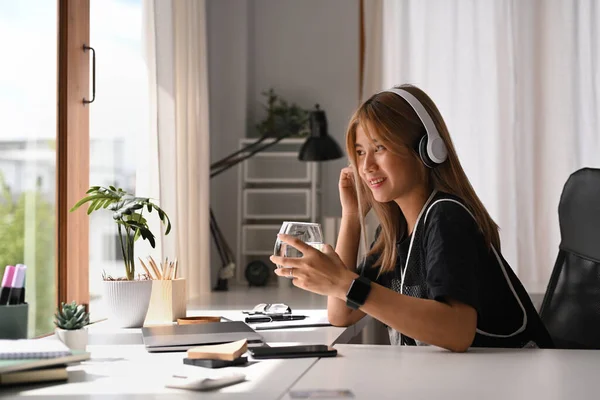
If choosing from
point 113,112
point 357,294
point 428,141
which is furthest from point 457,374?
point 113,112

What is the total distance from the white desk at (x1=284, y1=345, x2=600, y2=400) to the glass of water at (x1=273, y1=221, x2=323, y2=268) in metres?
0.18

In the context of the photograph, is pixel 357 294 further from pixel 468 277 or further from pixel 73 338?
pixel 73 338

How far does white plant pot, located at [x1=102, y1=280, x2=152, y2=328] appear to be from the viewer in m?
1.74

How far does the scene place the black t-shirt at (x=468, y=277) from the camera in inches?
52.8

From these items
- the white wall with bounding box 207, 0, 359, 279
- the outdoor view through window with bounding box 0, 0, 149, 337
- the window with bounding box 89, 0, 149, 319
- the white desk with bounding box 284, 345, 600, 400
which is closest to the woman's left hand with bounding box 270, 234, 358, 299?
the white desk with bounding box 284, 345, 600, 400

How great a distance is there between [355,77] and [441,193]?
3.17m

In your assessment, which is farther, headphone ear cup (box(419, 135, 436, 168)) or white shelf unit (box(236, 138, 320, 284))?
white shelf unit (box(236, 138, 320, 284))

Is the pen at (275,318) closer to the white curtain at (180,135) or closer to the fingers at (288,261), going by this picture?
the fingers at (288,261)

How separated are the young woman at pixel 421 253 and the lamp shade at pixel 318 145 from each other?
226 centimetres

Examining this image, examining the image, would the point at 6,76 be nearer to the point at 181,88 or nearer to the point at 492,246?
the point at 492,246

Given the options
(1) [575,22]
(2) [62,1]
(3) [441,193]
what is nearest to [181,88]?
(2) [62,1]

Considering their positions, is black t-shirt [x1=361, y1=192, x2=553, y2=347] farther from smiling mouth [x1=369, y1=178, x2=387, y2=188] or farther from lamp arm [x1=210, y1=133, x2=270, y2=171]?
lamp arm [x1=210, y1=133, x2=270, y2=171]

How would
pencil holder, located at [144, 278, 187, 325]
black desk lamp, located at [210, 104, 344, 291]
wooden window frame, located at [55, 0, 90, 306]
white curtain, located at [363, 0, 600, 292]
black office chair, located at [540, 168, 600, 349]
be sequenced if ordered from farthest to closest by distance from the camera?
black desk lamp, located at [210, 104, 344, 291] → white curtain, located at [363, 0, 600, 292] → wooden window frame, located at [55, 0, 90, 306] → pencil holder, located at [144, 278, 187, 325] → black office chair, located at [540, 168, 600, 349]

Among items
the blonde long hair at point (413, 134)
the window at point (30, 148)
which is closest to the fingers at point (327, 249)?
the blonde long hair at point (413, 134)
